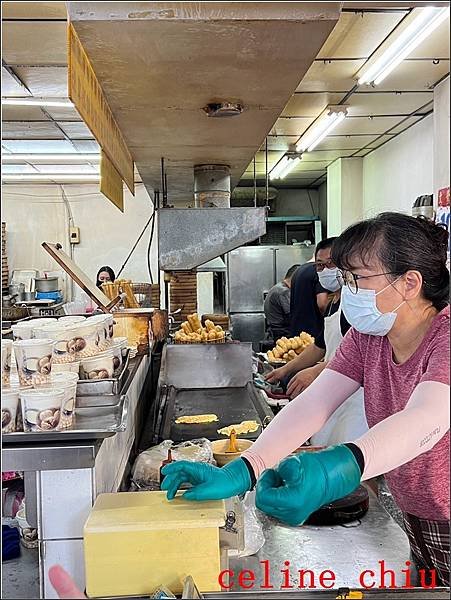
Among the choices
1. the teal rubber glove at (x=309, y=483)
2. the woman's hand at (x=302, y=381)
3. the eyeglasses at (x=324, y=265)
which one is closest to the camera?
the teal rubber glove at (x=309, y=483)

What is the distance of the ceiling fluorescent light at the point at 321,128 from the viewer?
6.82 m

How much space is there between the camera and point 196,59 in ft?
6.97

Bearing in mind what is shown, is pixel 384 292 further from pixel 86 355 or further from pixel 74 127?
pixel 74 127

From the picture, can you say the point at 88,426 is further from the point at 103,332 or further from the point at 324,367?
the point at 324,367

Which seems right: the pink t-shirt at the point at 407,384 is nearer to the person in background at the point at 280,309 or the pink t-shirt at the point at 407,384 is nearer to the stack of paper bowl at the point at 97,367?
the stack of paper bowl at the point at 97,367

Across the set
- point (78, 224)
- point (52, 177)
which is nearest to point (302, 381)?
point (52, 177)

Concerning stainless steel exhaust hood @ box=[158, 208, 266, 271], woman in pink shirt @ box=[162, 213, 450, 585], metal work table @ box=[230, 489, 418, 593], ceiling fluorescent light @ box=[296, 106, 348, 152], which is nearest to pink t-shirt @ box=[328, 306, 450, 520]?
woman in pink shirt @ box=[162, 213, 450, 585]

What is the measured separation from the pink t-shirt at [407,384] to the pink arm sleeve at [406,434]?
0.32 feet

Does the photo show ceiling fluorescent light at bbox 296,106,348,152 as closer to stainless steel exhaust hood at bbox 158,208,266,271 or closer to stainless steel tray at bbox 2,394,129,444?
stainless steel exhaust hood at bbox 158,208,266,271

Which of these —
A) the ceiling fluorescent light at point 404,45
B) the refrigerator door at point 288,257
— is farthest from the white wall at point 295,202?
the ceiling fluorescent light at point 404,45

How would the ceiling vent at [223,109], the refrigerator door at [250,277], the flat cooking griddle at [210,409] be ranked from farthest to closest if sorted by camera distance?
the refrigerator door at [250,277] → the flat cooking griddle at [210,409] → the ceiling vent at [223,109]

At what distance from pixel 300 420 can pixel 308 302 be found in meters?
3.55

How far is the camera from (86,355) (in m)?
1.99

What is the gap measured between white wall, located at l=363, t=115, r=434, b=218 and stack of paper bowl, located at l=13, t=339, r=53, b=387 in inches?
224
